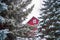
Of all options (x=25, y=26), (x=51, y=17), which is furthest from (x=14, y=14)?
(x=51, y=17)

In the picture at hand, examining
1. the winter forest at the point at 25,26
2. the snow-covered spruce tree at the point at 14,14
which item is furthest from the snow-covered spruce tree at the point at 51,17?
the snow-covered spruce tree at the point at 14,14

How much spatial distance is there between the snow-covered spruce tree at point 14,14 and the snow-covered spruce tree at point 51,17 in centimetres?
142

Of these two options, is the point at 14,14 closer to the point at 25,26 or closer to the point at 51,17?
the point at 25,26

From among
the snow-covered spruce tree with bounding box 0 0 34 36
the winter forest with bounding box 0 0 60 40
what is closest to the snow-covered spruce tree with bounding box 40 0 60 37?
the winter forest with bounding box 0 0 60 40

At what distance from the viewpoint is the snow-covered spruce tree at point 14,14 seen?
12609 mm

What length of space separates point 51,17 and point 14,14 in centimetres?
208

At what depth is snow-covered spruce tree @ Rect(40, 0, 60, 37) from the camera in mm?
12258

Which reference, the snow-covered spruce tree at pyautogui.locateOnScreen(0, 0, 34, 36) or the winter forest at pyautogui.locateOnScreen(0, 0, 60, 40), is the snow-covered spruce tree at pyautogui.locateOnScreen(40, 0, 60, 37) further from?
the snow-covered spruce tree at pyautogui.locateOnScreen(0, 0, 34, 36)

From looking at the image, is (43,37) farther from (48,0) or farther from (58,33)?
(48,0)

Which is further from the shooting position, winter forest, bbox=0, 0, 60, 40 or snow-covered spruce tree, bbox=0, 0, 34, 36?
snow-covered spruce tree, bbox=0, 0, 34, 36

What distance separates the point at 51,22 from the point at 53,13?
489 millimetres

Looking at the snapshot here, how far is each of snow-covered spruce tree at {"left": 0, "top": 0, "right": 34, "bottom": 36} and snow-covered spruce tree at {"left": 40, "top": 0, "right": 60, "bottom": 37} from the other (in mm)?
1421

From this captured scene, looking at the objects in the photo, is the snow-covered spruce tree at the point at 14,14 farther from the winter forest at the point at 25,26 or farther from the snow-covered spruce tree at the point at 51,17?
the snow-covered spruce tree at the point at 51,17

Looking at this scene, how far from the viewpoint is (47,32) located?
1251 centimetres
